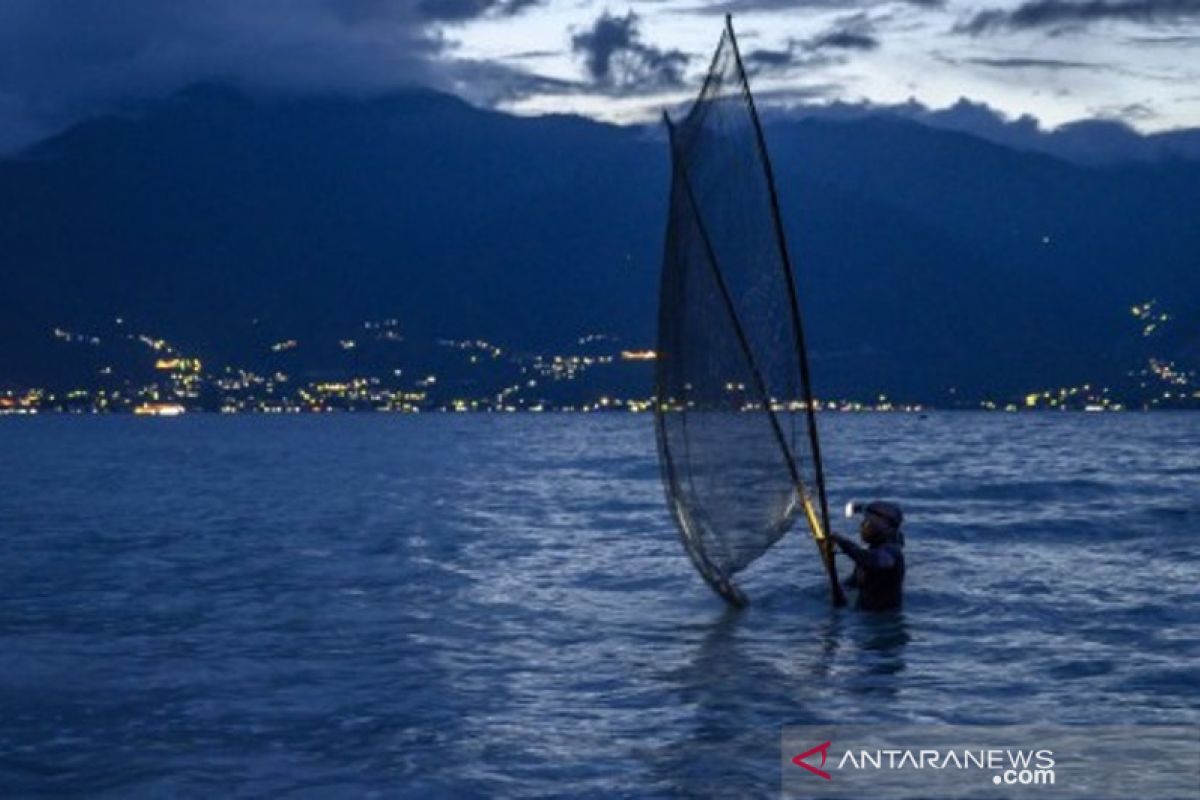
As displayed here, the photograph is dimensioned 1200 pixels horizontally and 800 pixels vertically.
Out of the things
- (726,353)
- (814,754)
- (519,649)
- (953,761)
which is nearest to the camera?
(953,761)

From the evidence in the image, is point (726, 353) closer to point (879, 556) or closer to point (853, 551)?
point (853, 551)

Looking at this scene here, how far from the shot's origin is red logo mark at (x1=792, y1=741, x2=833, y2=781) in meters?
13.4

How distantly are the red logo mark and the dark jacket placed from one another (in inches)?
268

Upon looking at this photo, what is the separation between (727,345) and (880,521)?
11.6ft

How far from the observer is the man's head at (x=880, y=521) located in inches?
824

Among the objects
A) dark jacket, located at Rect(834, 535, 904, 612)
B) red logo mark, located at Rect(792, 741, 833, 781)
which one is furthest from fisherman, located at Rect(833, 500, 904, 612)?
red logo mark, located at Rect(792, 741, 833, 781)

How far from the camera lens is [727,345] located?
65.5ft

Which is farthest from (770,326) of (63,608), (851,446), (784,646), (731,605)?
(851,446)

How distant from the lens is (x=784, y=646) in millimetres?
20125

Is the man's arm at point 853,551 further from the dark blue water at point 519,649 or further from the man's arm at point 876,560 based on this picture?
the dark blue water at point 519,649

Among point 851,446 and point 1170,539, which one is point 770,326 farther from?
point 851,446

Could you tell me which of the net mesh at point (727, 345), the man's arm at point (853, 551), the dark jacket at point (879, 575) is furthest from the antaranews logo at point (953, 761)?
the dark jacket at point (879, 575)

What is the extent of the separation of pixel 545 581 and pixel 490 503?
26.6m

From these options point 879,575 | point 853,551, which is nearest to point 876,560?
point 879,575
